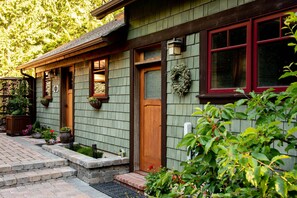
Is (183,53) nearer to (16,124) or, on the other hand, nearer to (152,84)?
(152,84)

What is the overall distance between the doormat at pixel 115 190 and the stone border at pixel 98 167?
0.47 feet

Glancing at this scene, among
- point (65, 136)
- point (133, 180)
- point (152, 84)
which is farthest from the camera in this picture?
point (65, 136)

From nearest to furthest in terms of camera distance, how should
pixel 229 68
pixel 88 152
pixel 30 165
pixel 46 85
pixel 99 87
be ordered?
pixel 229 68 → pixel 30 165 → pixel 88 152 → pixel 99 87 → pixel 46 85

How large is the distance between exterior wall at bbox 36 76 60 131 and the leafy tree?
14.0 ft

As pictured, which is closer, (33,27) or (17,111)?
(17,111)

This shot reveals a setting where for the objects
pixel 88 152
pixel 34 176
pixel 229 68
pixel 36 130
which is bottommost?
pixel 34 176

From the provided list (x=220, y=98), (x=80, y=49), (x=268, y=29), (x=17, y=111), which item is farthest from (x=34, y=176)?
(x=17, y=111)

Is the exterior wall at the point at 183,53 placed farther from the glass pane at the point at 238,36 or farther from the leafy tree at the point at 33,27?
the leafy tree at the point at 33,27

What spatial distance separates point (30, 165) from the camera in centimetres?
600

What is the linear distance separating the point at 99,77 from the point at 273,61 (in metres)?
4.68

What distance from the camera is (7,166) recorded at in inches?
226

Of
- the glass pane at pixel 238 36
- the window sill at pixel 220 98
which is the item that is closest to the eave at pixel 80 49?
the window sill at pixel 220 98

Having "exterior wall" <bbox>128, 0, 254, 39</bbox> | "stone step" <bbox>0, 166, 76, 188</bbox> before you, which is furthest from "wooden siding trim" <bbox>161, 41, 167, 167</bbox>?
"stone step" <bbox>0, 166, 76, 188</bbox>

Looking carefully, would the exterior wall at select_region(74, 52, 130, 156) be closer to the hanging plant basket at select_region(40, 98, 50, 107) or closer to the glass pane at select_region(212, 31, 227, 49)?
the glass pane at select_region(212, 31, 227, 49)
